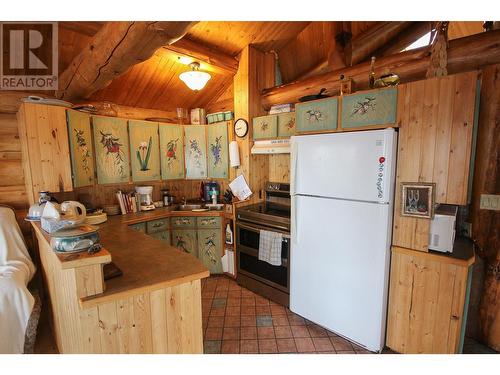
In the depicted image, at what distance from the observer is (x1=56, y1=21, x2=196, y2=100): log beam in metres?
1.38

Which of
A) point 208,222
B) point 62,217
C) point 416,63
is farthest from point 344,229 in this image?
point 62,217

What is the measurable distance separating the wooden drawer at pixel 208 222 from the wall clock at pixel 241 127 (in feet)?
3.69

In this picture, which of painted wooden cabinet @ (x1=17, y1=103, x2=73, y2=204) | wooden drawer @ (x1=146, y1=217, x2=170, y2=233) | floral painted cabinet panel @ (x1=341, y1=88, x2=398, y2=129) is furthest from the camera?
wooden drawer @ (x1=146, y1=217, x2=170, y2=233)

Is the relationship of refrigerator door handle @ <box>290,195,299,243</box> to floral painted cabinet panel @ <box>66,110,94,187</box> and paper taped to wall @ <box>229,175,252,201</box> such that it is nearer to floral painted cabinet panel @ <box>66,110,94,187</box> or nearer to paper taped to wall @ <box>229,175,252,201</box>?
paper taped to wall @ <box>229,175,252,201</box>

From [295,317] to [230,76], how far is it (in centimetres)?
302

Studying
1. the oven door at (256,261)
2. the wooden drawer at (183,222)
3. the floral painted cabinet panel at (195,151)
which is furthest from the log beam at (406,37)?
the wooden drawer at (183,222)

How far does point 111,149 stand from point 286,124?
6.63 feet

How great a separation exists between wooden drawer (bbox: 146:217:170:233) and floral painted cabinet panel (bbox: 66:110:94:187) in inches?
30.1

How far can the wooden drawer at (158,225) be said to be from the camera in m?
2.88

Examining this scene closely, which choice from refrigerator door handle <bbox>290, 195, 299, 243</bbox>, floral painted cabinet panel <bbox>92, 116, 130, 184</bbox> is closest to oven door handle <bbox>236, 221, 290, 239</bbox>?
refrigerator door handle <bbox>290, 195, 299, 243</bbox>

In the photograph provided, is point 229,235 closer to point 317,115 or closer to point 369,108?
point 317,115

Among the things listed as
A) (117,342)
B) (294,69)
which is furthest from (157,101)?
(117,342)
